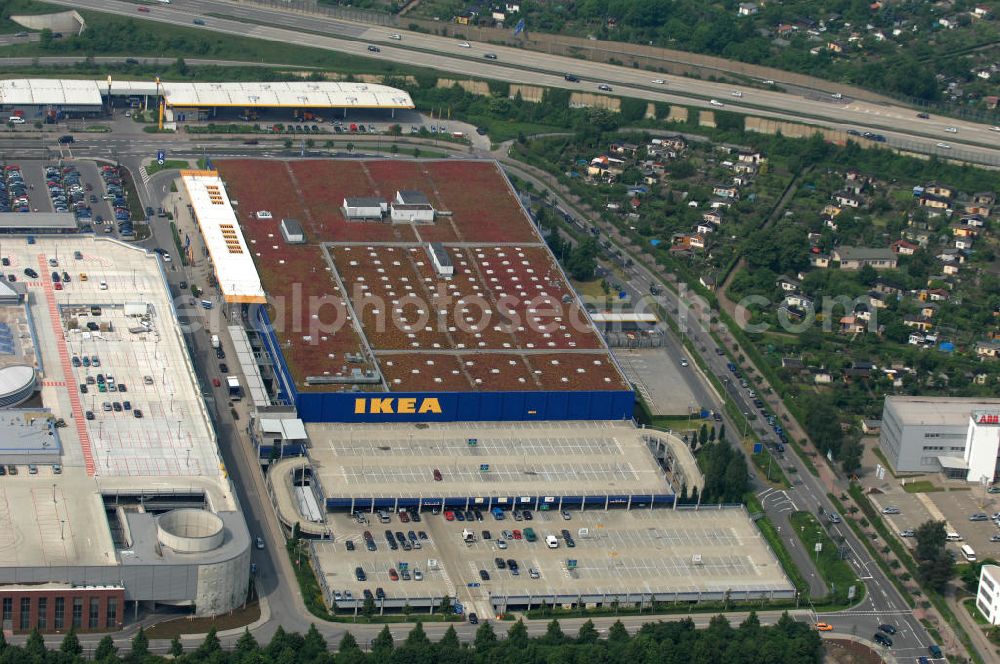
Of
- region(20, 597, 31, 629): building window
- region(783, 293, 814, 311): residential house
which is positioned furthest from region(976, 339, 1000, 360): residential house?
region(20, 597, 31, 629): building window

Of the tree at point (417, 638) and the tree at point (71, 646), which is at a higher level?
the tree at point (417, 638)

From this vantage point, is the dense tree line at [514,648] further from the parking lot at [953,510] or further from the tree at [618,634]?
the parking lot at [953,510]

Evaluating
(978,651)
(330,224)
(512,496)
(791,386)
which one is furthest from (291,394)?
(978,651)

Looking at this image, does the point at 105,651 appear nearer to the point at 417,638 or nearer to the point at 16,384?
the point at 417,638

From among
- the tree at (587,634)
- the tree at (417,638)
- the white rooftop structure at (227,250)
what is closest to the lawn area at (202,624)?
the tree at (417,638)

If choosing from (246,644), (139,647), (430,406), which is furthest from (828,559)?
(139,647)

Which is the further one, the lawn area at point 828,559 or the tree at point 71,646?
the lawn area at point 828,559

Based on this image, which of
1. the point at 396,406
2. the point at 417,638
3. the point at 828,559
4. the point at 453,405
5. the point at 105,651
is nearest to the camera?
the point at 105,651
